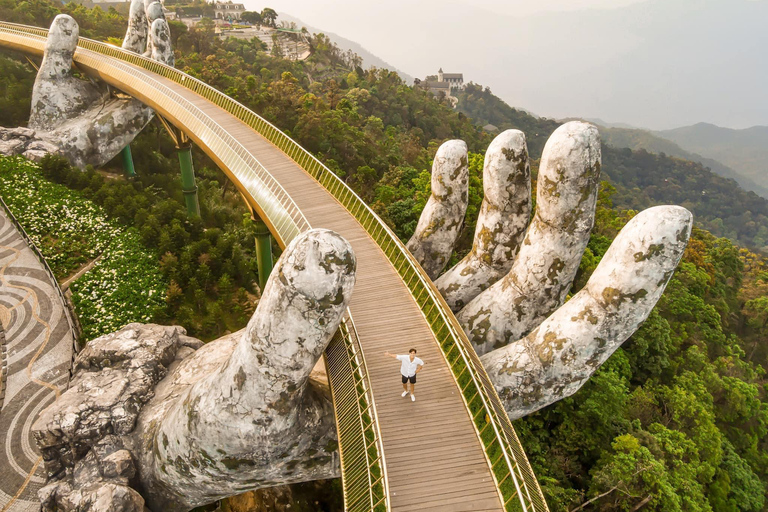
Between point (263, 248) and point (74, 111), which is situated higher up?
point (74, 111)

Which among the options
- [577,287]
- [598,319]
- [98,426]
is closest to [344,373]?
[598,319]

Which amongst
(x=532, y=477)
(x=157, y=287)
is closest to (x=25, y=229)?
(x=157, y=287)

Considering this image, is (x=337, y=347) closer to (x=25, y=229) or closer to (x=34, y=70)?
(x=25, y=229)

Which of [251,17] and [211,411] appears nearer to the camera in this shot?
[211,411]

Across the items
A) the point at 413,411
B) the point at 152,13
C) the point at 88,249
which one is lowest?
the point at 88,249

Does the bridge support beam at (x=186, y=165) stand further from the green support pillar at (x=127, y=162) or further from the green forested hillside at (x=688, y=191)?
the green forested hillside at (x=688, y=191)

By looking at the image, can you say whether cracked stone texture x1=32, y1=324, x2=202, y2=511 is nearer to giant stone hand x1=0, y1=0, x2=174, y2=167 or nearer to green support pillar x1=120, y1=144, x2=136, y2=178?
giant stone hand x1=0, y1=0, x2=174, y2=167

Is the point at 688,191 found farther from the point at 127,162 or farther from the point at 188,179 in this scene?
the point at 127,162
